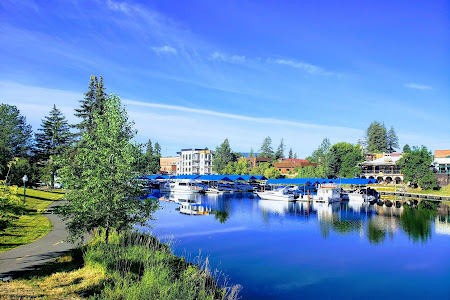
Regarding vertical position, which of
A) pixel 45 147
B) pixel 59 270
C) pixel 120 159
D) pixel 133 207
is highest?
pixel 45 147

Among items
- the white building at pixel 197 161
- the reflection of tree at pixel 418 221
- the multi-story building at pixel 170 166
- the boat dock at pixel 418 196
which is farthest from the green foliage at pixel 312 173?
the multi-story building at pixel 170 166

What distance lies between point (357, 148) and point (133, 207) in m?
112

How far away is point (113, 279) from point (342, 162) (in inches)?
4202

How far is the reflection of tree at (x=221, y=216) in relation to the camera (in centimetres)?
4524

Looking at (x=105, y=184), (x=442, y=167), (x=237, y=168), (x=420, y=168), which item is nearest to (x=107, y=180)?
(x=105, y=184)

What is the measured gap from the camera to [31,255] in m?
17.8

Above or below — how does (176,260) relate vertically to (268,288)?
above

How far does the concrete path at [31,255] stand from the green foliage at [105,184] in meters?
1.89

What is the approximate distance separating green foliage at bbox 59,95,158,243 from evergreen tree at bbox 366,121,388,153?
15541 cm

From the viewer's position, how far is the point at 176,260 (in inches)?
742

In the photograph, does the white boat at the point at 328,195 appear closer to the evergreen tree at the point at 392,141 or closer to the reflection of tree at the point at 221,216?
the reflection of tree at the point at 221,216

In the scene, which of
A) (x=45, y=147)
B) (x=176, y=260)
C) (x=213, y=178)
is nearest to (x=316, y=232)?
(x=176, y=260)

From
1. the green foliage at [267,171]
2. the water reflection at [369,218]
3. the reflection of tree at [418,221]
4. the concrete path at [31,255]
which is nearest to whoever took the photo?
the concrete path at [31,255]

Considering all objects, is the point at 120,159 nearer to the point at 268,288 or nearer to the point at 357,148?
the point at 268,288
